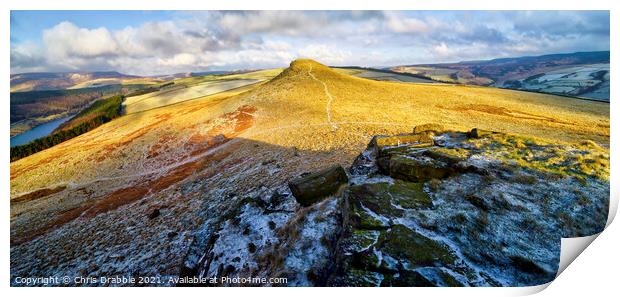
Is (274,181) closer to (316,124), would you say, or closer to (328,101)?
(316,124)

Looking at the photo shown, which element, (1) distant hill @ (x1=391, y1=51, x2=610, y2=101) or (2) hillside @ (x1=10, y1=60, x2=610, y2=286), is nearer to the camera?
(2) hillside @ (x1=10, y1=60, x2=610, y2=286)

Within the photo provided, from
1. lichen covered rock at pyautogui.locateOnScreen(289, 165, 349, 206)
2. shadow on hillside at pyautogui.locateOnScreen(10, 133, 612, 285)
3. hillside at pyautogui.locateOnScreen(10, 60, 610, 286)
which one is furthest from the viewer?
shadow on hillside at pyautogui.locateOnScreen(10, 133, 612, 285)

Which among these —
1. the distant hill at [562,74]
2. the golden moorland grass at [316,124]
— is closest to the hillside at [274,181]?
the golden moorland grass at [316,124]

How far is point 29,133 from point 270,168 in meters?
102

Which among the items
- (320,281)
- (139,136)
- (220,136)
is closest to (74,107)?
(139,136)

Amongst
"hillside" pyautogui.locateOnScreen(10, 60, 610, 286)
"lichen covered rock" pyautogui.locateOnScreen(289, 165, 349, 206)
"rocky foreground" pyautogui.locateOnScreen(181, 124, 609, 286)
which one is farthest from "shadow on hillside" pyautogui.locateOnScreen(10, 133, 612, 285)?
"rocky foreground" pyautogui.locateOnScreen(181, 124, 609, 286)

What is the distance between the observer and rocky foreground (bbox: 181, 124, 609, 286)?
633 cm

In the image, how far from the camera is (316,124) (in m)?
26.5

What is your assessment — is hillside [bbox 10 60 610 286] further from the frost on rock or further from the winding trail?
the winding trail

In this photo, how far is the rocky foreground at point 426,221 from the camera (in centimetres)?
633

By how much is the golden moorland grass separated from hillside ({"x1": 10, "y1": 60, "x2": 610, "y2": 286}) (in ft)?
0.71

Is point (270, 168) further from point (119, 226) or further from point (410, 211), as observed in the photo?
point (410, 211)
